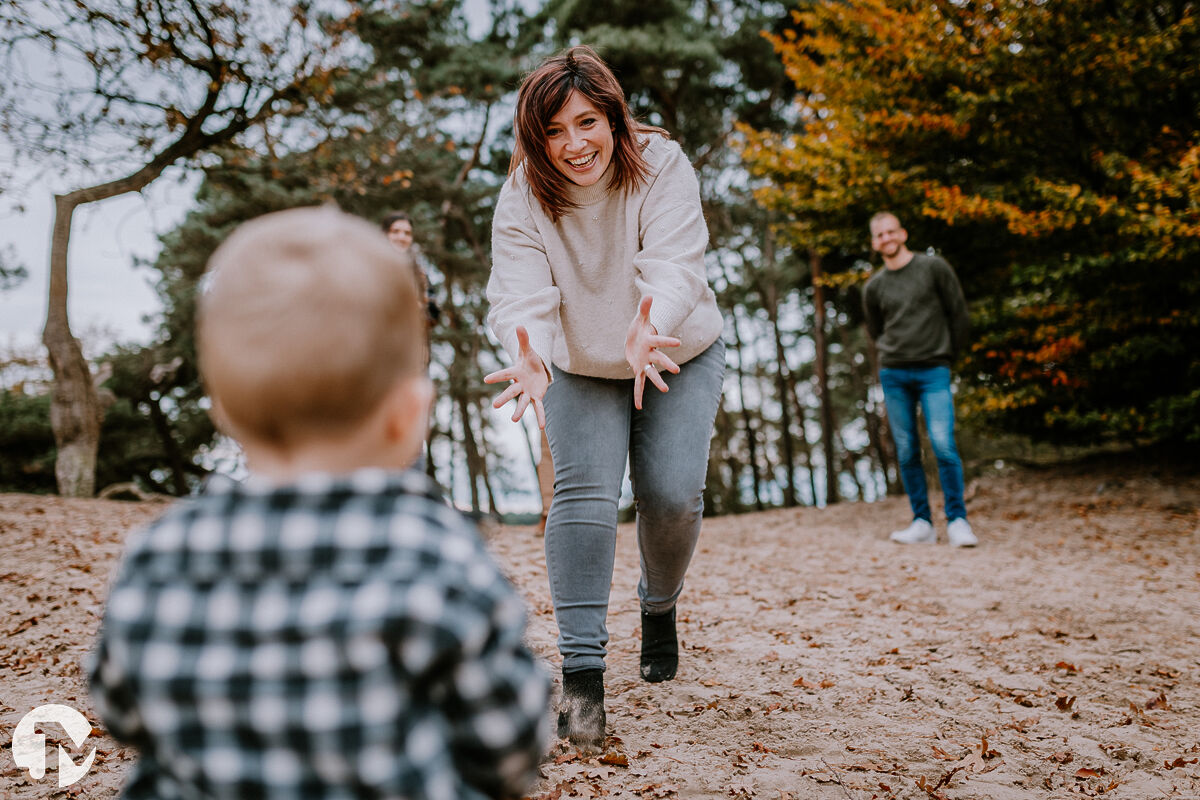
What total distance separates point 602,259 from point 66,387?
8811 mm

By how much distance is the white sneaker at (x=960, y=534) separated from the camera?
6215mm

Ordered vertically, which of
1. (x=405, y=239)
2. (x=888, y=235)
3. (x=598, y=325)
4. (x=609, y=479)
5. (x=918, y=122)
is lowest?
(x=609, y=479)

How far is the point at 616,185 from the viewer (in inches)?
101

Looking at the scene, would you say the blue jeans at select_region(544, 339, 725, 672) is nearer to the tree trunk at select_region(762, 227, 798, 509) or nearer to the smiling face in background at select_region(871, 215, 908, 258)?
the smiling face in background at select_region(871, 215, 908, 258)

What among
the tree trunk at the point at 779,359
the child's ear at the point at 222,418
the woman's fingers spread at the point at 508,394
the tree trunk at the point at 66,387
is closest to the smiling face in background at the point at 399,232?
the woman's fingers spread at the point at 508,394

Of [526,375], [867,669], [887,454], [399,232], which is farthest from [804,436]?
[526,375]

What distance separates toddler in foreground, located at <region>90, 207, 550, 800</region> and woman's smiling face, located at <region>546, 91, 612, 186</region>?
1581 mm

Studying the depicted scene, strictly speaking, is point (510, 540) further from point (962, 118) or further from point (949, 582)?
point (962, 118)

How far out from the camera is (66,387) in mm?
9016

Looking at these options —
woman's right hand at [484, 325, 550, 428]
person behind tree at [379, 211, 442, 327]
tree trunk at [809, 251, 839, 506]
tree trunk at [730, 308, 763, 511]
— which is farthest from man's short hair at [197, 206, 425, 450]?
tree trunk at [730, 308, 763, 511]

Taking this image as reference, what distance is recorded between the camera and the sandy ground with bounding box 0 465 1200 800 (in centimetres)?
221

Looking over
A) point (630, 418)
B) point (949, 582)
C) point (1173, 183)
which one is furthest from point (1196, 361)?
point (630, 418)

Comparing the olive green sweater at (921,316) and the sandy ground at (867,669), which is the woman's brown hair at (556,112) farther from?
the olive green sweater at (921,316)

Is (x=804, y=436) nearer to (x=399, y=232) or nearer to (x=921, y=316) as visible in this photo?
(x=921, y=316)
